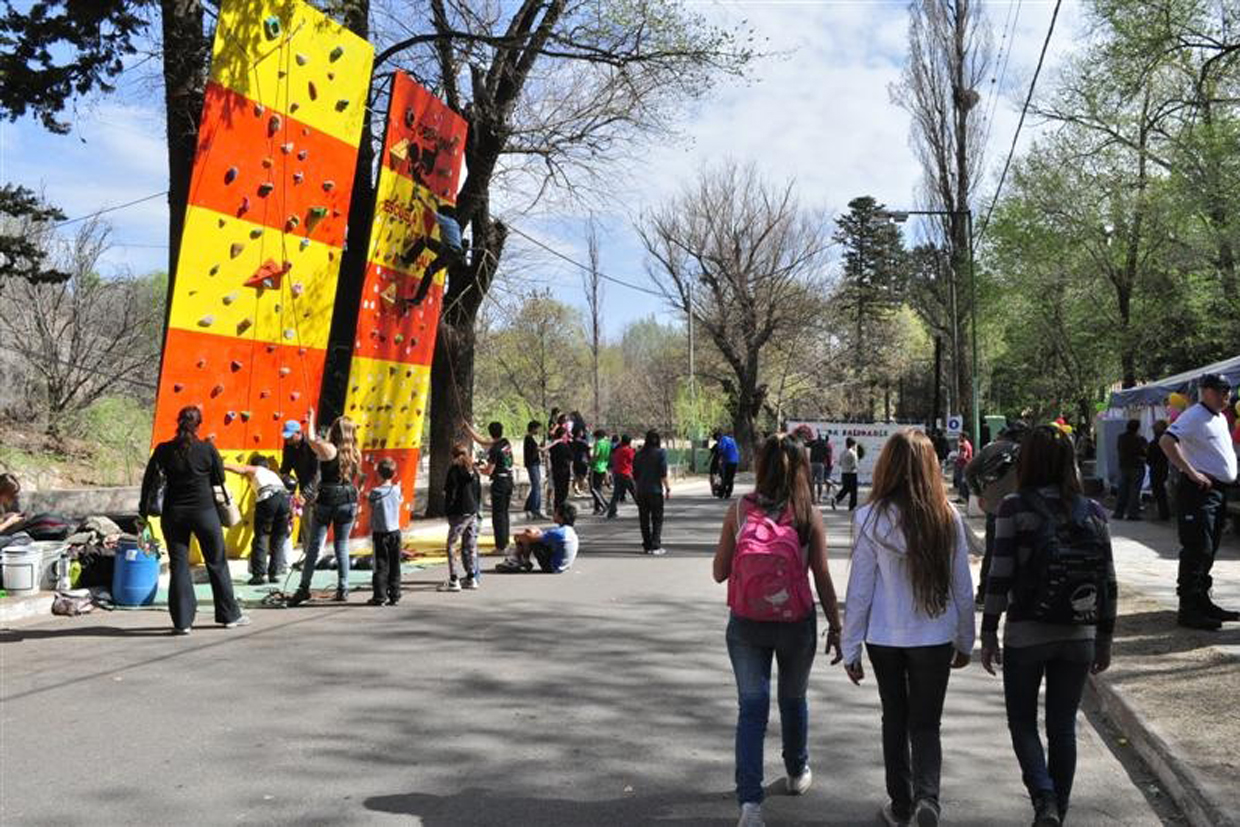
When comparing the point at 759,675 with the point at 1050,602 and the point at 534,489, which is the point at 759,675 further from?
the point at 534,489

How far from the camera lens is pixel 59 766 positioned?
16.9ft

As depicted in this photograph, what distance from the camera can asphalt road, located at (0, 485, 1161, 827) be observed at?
179 inches

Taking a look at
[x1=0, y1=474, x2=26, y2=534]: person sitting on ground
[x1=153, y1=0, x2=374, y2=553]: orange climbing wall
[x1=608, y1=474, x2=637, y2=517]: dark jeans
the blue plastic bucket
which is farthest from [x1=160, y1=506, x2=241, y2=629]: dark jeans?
[x1=608, y1=474, x2=637, y2=517]: dark jeans

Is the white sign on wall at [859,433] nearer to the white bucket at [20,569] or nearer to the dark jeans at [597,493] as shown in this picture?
the dark jeans at [597,493]

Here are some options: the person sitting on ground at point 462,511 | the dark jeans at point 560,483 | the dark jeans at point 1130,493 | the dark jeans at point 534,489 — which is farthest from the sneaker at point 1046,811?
the dark jeans at point 560,483

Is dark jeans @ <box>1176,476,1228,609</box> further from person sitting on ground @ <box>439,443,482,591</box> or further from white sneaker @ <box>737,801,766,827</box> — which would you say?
Result: person sitting on ground @ <box>439,443,482,591</box>

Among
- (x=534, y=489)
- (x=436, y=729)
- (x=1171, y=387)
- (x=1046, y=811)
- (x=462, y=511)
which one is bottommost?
(x=436, y=729)

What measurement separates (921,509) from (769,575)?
25.9 inches

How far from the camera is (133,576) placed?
10.1m

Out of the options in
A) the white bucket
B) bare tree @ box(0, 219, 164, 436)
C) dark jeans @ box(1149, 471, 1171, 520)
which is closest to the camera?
Answer: the white bucket

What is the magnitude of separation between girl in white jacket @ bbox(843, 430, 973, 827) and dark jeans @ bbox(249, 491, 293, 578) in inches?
360

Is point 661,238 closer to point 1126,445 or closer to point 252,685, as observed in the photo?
point 1126,445

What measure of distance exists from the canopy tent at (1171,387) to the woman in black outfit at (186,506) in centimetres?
1370

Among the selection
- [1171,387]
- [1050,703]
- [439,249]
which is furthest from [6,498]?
[1171,387]
